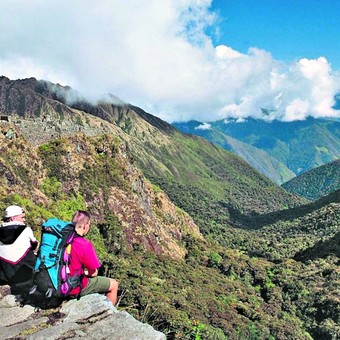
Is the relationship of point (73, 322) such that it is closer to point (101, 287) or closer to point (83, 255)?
point (101, 287)

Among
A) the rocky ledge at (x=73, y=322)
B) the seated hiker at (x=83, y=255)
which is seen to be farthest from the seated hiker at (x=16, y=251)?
the seated hiker at (x=83, y=255)

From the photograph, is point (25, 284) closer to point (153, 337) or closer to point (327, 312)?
point (153, 337)

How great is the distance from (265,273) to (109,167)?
74314 mm

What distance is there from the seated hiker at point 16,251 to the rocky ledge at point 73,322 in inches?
40.3

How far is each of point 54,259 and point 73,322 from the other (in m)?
2.55

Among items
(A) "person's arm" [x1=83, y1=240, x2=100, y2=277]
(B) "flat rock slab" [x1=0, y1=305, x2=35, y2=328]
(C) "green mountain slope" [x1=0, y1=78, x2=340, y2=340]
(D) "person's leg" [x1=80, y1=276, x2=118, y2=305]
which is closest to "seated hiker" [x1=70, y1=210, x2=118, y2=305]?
(A) "person's arm" [x1=83, y1=240, x2=100, y2=277]

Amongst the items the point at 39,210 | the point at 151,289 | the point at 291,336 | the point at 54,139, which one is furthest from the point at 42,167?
the point at 291,336

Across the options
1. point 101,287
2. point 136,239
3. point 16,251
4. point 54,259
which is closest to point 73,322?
point 101,287

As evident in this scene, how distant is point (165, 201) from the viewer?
140250 millimetres

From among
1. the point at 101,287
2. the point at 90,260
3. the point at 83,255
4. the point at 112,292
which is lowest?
the point at 112,292

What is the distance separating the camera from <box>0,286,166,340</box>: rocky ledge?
45.3 ft

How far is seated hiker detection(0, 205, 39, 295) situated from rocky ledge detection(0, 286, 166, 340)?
1023 millimetres

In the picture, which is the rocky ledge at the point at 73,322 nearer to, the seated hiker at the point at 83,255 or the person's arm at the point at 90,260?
the seated hiker at the point at 83,255

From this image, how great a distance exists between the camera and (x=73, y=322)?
14703 mm
